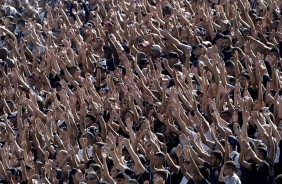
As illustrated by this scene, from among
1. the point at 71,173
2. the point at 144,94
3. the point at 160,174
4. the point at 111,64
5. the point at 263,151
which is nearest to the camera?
the point at 160,174

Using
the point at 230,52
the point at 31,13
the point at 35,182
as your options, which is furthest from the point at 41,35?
the point at 35,182

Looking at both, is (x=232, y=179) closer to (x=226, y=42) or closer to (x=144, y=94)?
(x=144, y=94)

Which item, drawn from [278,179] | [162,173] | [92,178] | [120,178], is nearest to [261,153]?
[278,179]

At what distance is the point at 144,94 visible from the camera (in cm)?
1133

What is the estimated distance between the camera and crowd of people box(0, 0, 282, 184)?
962 centimetres

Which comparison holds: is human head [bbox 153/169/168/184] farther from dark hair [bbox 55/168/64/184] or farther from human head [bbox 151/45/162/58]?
human head [bbox 151/45/162/58]

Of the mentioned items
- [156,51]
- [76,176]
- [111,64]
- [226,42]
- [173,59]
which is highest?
[76,176]

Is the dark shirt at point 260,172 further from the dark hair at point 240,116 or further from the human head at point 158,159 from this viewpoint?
the dark hair at point 240,116

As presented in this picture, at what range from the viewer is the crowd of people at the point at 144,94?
379 inches

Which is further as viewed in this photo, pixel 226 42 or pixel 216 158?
pixel 226 42

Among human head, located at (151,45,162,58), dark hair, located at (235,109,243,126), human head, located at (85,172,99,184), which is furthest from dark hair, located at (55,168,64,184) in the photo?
human head, located at (151,45,162,58)

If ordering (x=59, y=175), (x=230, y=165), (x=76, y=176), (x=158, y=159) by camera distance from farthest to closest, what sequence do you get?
1. (x=59, y=175)
2. (x=76, y=176)
3. (x=158, y=159)
4. (x=230, y=165)

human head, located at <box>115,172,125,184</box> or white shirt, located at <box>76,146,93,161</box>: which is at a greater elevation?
human head, located at <box>115,172,125,184</box>

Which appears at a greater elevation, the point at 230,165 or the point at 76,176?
the point at 230,165
